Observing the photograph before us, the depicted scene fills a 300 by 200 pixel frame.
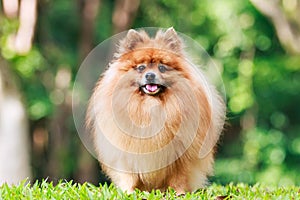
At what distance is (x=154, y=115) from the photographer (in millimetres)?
4852

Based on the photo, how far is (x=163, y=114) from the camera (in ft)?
15.9

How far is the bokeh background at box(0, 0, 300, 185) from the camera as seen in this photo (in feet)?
42.6

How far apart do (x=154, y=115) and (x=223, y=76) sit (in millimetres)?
9194

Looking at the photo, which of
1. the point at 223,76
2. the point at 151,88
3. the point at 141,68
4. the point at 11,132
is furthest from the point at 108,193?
the point at 223,76

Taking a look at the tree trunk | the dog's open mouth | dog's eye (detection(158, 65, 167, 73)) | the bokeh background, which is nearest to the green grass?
the dog's open mouth

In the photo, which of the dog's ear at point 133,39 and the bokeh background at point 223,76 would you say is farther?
the bokeh background at point 223,76

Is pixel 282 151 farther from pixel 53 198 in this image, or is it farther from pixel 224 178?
pixel 53 198

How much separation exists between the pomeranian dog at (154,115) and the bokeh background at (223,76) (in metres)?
7.01

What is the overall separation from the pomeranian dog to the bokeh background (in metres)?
7.01

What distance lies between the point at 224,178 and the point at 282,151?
3.88 feet

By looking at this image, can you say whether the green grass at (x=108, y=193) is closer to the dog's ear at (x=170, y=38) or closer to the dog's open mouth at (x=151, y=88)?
the dog's open mouth at (x=151, y=88)

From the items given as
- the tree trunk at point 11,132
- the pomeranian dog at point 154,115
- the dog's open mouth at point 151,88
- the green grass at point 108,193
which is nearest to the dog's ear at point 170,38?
the pomeranian dog at point 154,115

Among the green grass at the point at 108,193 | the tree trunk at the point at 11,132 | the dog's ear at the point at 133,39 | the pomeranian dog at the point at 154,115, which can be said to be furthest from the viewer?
the tree trunk at the point at 11,132

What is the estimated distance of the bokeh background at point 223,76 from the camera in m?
13.0
